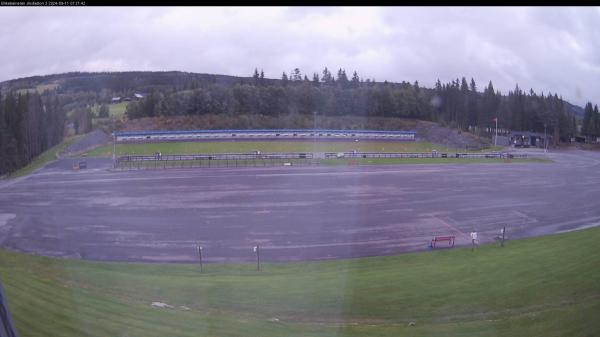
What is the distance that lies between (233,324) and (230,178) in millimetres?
18010

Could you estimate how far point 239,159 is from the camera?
3438 cm

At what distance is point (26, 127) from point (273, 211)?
51.3 feet

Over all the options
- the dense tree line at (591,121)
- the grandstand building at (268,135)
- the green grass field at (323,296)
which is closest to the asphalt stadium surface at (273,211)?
the green grass field at (323,296)

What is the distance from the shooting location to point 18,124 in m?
24.1

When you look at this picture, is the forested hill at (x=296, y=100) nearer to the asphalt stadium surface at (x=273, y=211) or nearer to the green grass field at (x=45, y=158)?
the green grass field at (x=45, y=158)

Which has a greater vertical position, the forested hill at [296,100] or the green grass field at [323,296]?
the forested hill at [296,100]

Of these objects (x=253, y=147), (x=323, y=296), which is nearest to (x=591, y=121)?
(x=253, y=147)

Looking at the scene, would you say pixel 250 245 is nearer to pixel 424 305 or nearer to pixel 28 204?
pixel 424 305

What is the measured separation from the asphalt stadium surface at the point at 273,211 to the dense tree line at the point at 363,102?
65.1 ft

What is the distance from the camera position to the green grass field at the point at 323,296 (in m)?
6.43

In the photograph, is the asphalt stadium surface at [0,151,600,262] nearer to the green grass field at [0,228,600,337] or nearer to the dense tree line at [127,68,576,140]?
the green grass field at [0,228,600,337]

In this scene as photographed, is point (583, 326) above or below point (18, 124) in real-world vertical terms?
below

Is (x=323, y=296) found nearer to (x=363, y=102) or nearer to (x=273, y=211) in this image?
(x=273, y=211)

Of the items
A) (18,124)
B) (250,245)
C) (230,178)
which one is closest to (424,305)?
(250,245)
